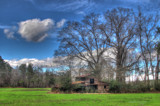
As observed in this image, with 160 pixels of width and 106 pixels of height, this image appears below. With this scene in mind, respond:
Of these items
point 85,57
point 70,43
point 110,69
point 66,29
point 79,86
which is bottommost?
point 79,86

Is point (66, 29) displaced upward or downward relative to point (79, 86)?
upward

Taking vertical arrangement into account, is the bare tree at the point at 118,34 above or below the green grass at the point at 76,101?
above

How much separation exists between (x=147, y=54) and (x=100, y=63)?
39.6 feet

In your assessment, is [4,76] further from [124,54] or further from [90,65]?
[124,54]

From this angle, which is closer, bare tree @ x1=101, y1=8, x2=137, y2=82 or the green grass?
the green grass

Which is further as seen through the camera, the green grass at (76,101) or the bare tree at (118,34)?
the bare tree at (118,34)

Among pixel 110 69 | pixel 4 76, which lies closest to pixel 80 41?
pixel 110 69

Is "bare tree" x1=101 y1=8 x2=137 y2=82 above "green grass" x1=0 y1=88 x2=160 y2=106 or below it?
above

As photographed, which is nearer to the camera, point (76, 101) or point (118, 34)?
point (76, 101)

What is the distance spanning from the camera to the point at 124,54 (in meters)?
40.8

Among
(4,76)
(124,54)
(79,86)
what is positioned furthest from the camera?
(4,76)

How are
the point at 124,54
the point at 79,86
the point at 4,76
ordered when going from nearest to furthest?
the point at 79,86
the point at 124,54
the point at 4,76

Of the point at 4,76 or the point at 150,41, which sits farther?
the point at 4,76

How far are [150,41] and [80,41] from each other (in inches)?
686
